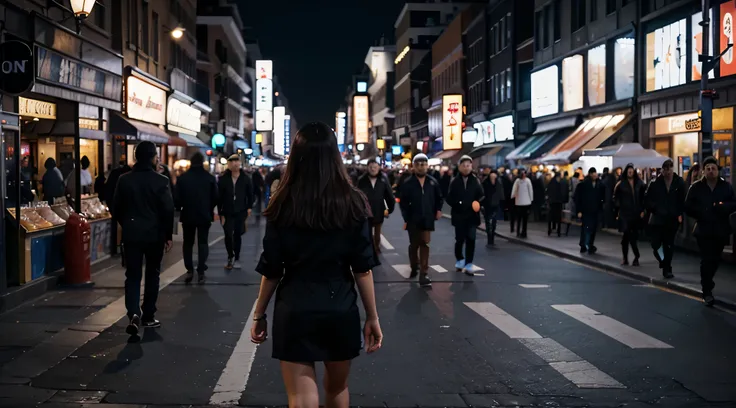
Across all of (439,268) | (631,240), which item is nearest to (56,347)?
(439,268)

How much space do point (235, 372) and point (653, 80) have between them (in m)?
22.4

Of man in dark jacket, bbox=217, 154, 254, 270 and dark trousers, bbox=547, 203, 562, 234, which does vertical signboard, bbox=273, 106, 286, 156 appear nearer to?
dark trousers, bbox=547, 203, 562, 234

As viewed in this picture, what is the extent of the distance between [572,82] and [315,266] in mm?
32574

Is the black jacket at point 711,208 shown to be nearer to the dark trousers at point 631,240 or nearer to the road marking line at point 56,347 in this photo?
the dark trousers at point 631,240

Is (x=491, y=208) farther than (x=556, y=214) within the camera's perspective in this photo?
No

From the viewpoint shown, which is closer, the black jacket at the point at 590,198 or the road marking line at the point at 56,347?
the road marking line at the point at 56,347

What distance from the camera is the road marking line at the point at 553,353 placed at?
7.53m

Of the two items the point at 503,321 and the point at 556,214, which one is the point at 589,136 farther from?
the point at 503,321

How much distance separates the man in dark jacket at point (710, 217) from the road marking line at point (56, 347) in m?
7.18

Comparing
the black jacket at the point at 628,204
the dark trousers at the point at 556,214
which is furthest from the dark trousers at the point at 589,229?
the dark trousers at the point at 556,214

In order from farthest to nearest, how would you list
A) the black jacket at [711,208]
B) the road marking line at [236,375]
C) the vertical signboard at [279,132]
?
the vertical signboard at [279,132], the black jacket at [711,208], the road marking line at [236,375]

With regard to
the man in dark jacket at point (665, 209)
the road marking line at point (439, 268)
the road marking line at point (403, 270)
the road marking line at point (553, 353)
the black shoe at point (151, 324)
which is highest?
the man in dark jacket at point (665, 209)

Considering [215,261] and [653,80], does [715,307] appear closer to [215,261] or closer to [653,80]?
[215,261]

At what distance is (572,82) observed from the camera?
35.6 m
